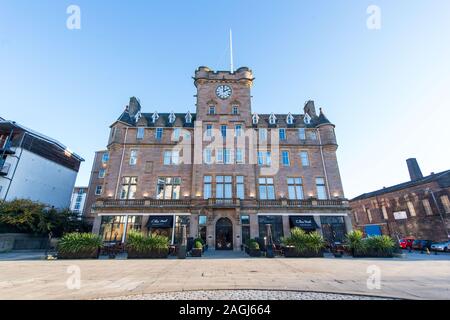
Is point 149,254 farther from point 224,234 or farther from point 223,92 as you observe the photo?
point 223,92

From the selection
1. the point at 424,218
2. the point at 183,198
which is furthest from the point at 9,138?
the point at 424,218

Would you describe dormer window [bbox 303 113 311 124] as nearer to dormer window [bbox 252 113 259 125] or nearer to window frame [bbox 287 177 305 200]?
dormer window [bbox 252 113 259 125]

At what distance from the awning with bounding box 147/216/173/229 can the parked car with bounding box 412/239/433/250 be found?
31.8 meters

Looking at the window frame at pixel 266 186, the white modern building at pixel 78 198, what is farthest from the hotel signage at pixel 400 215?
the white modern building at pixel 78 198

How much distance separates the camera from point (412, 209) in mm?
34562

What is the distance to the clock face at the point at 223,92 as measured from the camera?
30106 millimetres

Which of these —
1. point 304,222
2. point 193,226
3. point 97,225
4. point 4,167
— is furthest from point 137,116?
point 304,222

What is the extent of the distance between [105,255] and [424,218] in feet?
150

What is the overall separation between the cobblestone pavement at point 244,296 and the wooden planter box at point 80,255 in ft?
45.6

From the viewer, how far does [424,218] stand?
32.3m

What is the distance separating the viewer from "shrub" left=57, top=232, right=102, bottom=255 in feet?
52.3

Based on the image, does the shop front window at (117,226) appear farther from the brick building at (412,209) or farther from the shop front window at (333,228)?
the brick building at (412,209)

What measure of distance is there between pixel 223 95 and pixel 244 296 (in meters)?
28.0
